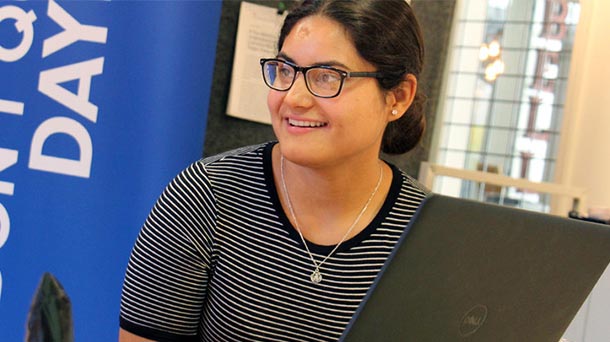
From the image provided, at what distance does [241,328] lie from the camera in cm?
120

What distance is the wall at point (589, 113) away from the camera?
148 inches

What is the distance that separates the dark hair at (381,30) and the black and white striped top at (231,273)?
0.25m

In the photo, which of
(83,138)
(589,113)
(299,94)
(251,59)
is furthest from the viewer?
(589,113)

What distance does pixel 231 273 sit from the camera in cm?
121

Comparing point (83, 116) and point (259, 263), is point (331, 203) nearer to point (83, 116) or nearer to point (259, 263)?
point (259, 263)

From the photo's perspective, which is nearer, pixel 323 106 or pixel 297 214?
pixel 323 106

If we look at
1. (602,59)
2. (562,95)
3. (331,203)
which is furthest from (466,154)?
(331,203)

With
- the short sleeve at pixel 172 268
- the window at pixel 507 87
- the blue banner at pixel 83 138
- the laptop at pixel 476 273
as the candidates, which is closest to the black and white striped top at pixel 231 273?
the short sleeve at pixel 172 268

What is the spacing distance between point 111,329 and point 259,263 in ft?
2.47

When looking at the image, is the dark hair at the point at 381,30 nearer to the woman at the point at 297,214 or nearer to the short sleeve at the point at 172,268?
the woman at the point at 297,214

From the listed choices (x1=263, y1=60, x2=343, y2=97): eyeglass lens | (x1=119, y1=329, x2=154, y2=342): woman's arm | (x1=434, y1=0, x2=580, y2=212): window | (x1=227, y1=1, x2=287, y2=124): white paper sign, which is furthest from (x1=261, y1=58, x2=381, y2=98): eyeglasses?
(x1=434, y1=0, x2=580, y2=212): window

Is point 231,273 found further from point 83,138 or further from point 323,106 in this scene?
point 83,138

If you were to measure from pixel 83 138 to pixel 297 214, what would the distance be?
0.72 metres

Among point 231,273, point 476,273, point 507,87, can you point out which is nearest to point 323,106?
point 231,273
